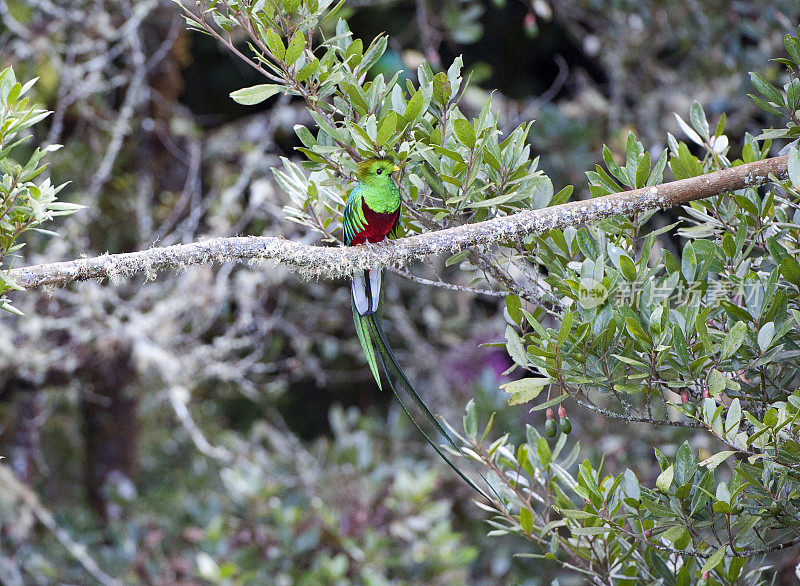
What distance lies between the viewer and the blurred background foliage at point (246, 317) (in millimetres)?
3037

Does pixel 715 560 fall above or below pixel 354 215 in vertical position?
below

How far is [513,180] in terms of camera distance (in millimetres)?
1328

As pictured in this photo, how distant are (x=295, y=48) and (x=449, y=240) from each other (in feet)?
1.36

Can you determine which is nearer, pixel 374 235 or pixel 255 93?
pixel 255 93

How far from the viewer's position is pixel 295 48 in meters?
1.22

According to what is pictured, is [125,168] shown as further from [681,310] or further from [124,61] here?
[681,310]

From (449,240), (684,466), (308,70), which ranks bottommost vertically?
(684,466)

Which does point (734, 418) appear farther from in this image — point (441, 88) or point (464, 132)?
point (441, 88)

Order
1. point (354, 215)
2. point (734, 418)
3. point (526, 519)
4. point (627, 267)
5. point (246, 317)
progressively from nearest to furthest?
point (734, 418) → point (627, 267) → point (526, 519) → point (354, 215) → point (246, 317)

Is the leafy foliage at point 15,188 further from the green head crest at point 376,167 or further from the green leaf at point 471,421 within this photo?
the green leaf at point 471,421

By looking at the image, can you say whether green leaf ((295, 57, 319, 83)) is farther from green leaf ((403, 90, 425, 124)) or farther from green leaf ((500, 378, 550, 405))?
green leaf ((500, 378, 550, 405))

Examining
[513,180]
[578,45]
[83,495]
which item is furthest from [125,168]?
[513,180]

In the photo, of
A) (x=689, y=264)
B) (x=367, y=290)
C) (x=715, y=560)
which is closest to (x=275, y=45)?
(x=367, y=290)

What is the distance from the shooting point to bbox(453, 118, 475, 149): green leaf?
3.96 ft
